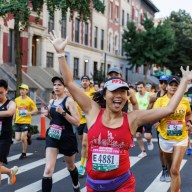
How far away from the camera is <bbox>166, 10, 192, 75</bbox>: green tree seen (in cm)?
5772

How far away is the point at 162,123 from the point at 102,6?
1063cm

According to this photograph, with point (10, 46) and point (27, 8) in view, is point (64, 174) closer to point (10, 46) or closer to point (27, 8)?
point (27, 8)

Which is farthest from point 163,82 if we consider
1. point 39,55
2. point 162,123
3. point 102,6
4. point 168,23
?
point 168,23

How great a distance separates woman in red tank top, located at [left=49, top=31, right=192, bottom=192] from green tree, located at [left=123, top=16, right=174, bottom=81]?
138 feet

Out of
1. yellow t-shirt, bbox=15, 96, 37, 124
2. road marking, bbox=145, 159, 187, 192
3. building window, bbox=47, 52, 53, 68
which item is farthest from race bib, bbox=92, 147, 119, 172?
building window, bbox=47, 52, 53, 68

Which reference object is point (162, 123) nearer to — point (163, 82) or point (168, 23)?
point (163, 82)

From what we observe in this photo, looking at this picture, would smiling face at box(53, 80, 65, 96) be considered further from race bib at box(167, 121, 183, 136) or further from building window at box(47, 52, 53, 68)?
building window at box(47, 52, 53, 68)

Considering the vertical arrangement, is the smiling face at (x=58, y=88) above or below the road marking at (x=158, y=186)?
above

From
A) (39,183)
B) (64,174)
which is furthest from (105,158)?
(64,174)

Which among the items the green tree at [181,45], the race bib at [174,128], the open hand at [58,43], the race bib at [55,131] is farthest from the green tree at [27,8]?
the green tree at [181,45]

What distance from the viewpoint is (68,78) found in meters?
4.36

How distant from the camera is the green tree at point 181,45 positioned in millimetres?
57719

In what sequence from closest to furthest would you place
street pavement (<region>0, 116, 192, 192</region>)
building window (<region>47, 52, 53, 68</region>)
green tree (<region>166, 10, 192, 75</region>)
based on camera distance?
street pavement (<region>0, 116, 192, 192</region>), building window (<region>47, 52, 53, 68</region>), green tree (<region>166, 10, 192, 75</region>)

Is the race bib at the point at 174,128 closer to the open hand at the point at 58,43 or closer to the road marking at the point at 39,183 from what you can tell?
the road marking at the point at 39,183
